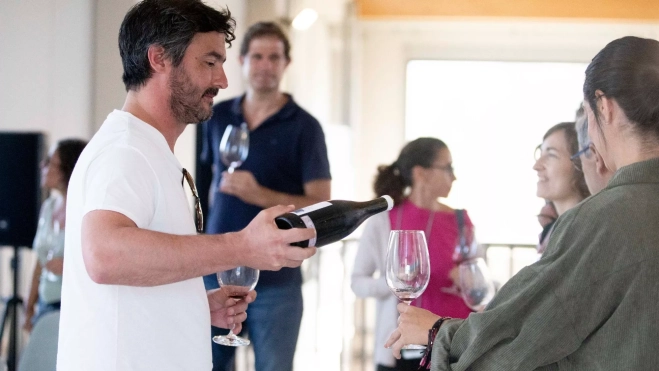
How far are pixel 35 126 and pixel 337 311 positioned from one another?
3.16 metres

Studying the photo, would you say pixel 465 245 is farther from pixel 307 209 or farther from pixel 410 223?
pixel 307 209

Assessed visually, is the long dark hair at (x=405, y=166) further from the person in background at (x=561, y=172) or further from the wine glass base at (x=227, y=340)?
the wine glass base at (x=227, y=340)

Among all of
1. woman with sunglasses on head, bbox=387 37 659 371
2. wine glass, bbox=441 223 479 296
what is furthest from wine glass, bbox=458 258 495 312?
woman with sunglasses on head, bbox=387 37 659 371

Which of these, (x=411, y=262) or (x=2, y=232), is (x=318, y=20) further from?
(x=411, y=262)

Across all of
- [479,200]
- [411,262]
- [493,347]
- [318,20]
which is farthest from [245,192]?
[479,200]

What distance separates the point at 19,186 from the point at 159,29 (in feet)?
7.83

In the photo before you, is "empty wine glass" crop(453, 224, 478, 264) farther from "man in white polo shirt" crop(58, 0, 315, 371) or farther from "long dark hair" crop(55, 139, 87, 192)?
"long dark hair" crop(55, 139, 87, 192)

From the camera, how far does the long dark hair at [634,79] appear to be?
1241 mm

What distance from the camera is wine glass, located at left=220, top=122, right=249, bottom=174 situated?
107 inches

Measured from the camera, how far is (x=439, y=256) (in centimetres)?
271

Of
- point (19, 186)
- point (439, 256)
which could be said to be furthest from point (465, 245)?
point (19, 186)

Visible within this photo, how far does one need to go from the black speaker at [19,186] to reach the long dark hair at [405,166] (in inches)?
62.7

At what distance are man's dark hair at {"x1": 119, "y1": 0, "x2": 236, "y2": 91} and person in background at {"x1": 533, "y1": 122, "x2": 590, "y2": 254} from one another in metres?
1.27

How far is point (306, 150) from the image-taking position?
2758 mm
